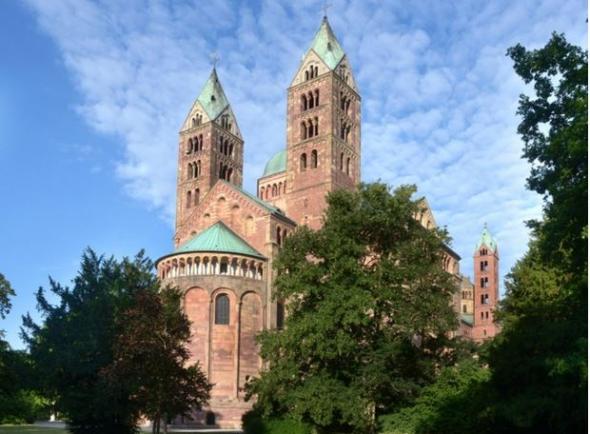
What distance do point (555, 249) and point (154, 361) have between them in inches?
629

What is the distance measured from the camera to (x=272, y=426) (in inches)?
1294

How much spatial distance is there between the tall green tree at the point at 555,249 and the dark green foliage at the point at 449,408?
2.75 meters

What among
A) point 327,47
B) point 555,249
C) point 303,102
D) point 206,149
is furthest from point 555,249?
point 206,149

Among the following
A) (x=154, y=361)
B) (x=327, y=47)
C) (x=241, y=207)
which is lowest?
(x=154, y=361)

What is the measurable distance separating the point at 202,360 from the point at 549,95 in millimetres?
33915

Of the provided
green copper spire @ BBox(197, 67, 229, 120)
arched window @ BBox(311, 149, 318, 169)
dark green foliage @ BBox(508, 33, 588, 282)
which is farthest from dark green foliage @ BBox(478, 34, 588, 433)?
green copper spire @ BBox(197, 67, 229, 120)

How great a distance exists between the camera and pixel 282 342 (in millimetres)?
31812

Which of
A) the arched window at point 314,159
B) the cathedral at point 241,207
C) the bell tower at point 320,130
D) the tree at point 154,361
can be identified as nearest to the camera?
the tree at point 154,361

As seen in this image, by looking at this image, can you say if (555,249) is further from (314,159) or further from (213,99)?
(213,99)

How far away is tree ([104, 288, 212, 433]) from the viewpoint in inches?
1049

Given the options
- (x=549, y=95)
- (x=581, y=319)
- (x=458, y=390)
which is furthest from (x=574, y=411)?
(x=458, y=390)

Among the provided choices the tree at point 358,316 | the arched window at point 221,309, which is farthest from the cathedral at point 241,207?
the tree at point 358,316

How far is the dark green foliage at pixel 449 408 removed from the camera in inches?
1069

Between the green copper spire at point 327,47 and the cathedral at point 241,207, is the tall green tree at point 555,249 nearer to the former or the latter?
the cathedral at point 241,207
